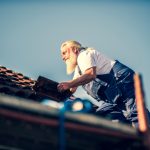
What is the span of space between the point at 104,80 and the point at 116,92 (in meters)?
0.30

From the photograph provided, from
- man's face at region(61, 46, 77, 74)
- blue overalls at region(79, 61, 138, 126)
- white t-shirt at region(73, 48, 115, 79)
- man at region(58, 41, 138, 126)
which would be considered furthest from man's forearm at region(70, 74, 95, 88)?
man's face at region(61, 46, 77, 74)

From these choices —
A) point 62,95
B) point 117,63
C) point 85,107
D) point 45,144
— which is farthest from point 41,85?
point 45,144

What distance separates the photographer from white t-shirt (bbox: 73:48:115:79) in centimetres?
600

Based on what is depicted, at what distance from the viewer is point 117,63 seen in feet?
21.0

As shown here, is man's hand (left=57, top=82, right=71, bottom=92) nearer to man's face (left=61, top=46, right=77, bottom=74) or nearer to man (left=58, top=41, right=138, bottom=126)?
man (left=58, top=41, right=138, bottom=126)

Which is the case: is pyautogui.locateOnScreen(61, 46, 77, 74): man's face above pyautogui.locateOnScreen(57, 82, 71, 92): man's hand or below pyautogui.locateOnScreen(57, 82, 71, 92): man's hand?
above

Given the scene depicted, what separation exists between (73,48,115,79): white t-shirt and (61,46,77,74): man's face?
0.33 ft

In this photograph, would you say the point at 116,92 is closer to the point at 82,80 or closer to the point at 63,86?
the point at 82,80

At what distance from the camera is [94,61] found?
20.1 ft

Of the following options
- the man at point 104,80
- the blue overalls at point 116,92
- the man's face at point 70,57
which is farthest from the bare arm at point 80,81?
the man's face at point 70,57

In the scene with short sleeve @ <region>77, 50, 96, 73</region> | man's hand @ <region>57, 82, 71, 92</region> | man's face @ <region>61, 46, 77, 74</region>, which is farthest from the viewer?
man's face @ <region>61, 46, 77, 74</region>

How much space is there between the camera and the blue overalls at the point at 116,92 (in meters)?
6.04

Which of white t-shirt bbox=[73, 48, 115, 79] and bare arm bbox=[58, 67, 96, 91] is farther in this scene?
white t-shirt bbox=[73, 48, 115, 79]

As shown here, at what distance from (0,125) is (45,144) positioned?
0.50 metres
